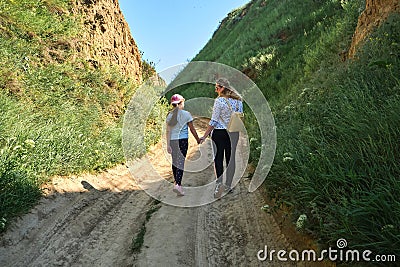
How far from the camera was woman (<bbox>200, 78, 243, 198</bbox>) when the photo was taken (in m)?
5.54

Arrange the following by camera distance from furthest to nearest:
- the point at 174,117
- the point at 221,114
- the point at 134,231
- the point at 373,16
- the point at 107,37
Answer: the point at 107,37
the point at 373,16
the point at 174,117
the point at 221,114
the point at 134,231

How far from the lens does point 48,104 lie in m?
7.73

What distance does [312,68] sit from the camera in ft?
37.4

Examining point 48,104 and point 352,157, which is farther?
point 48,104

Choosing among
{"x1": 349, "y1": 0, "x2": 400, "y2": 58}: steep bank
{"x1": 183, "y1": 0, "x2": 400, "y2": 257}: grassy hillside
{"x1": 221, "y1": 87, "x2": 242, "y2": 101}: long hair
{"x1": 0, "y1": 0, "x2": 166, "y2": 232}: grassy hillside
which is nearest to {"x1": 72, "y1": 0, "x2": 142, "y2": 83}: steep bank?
{"x1": 0, "y1": 0, "x2": 166, "y2": 232}: grassy hillside

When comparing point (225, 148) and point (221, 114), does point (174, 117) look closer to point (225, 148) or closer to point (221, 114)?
point (221, 114)

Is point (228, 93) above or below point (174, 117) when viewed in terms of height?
above

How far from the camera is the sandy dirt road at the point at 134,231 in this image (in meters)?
3.80

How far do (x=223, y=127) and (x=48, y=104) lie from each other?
14.9ft

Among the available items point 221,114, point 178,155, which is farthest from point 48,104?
point 221,114

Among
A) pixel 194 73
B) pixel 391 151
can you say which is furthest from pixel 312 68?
pixel 194 73

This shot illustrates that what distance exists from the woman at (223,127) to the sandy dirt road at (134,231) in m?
0.40

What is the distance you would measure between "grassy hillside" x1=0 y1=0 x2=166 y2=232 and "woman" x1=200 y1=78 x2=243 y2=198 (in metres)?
2.88

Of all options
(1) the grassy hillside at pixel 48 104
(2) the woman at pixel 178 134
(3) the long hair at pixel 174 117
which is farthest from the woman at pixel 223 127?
(1) the grassy hillside at pixel 48 104
